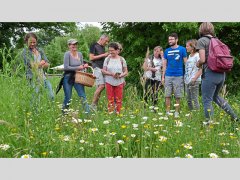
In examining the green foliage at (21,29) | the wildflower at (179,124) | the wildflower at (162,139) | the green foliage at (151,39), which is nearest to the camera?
the wildflower at (162,139)

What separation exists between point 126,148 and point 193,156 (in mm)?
724

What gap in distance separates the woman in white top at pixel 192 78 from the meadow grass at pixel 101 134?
128cm

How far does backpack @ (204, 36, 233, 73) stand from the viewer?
18.8ft

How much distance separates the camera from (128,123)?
5.07 metres

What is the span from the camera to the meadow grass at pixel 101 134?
4.33 m

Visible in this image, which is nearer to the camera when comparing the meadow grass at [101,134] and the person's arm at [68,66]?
the meadow grass at [101,134]

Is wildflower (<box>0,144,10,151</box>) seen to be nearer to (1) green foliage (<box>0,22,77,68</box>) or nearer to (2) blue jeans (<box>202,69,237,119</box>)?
(2) blue jeans (<box>202,69,237,119</box>)

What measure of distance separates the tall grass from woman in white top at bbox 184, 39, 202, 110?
3.94 feet

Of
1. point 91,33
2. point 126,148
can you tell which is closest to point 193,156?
point 126,148

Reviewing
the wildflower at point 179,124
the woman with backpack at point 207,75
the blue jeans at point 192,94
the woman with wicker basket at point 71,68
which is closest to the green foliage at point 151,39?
the woman with wicker basket at point 71,68

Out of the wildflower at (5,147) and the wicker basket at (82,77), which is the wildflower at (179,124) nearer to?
the wildflower at (5,147)

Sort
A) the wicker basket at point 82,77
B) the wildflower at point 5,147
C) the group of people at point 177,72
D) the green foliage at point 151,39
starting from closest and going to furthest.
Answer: the wildflower at point 5,147, the group of people at point 177,72, the wicker basket at point 82,77, the green foliage at point 151,39

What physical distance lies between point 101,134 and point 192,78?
2938mm

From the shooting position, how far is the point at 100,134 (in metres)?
4.67
